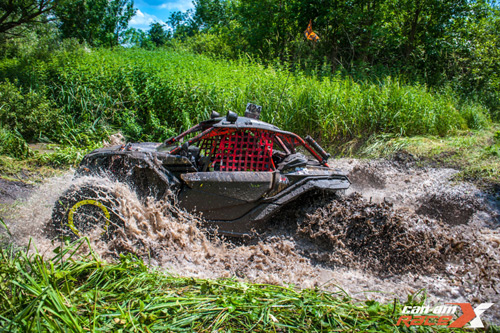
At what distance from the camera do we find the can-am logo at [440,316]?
2311 mm

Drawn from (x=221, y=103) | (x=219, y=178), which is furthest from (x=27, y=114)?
(x=219, y=178)

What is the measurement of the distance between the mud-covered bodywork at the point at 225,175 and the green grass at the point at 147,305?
1.10 meters

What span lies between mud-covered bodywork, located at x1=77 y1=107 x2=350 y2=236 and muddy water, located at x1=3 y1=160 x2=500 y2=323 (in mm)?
178

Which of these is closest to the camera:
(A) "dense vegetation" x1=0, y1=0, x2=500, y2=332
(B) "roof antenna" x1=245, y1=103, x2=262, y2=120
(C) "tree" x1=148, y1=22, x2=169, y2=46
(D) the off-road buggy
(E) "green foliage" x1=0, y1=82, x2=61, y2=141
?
(A) "dense vegetation" x1=0, y1=0, x2=500, y2=332

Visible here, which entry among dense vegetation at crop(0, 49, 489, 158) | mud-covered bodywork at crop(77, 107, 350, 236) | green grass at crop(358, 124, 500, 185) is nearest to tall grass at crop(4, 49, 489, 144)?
dense vegetation at crop(0, 49, 489, 158)

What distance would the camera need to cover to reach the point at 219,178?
361cm

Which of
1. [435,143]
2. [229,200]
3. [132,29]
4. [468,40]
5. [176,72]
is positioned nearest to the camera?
[229,200]

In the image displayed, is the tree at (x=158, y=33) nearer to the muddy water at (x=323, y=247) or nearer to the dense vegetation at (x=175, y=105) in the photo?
the dense vegetation at (x=175, y=105)

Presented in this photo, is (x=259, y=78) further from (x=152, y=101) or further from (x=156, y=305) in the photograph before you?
(x=156, y=305)

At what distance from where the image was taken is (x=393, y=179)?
6.02 m

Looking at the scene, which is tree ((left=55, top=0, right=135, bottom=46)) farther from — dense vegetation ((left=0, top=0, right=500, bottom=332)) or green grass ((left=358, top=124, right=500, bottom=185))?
green grass ((left=358, top=124, right=500, bottom=185))

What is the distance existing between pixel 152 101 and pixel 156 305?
5781 mm

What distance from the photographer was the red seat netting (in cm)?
369

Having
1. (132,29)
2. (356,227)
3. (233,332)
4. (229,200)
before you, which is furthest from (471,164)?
(132,29)
